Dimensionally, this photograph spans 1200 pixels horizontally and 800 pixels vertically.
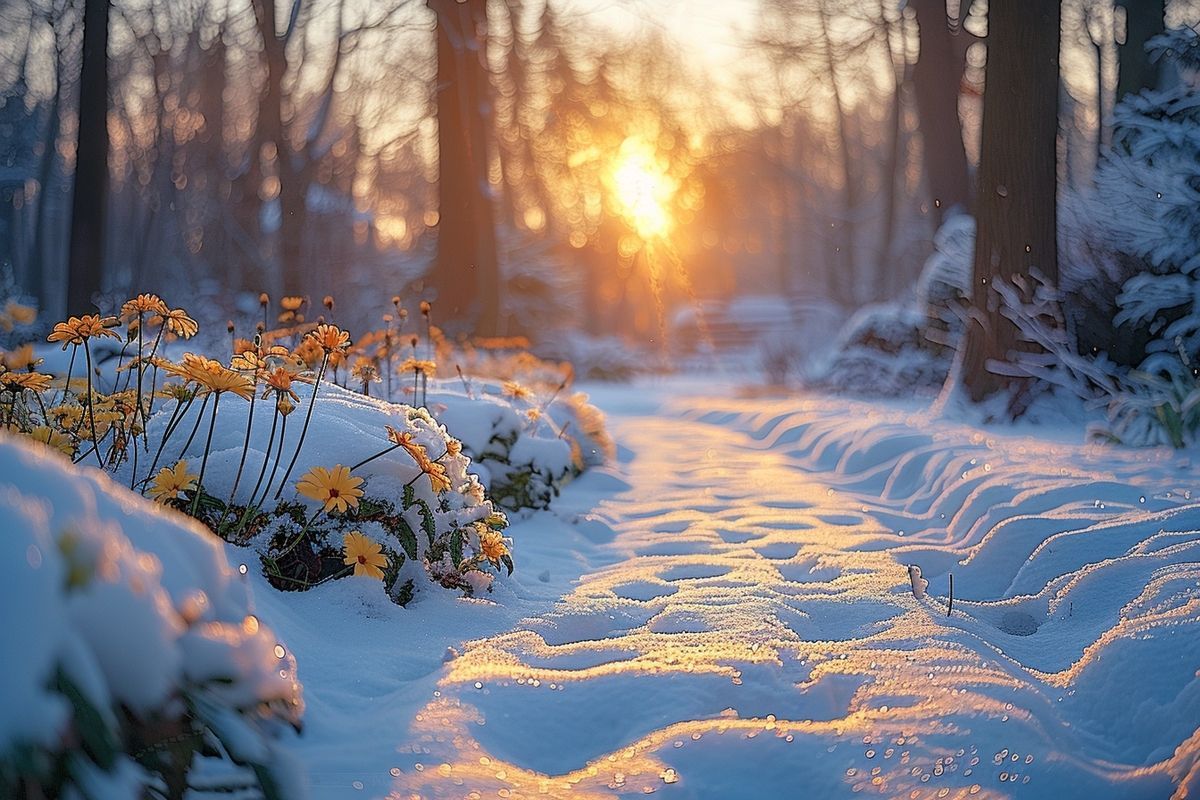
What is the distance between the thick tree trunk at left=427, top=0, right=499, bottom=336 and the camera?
1275 centimetres

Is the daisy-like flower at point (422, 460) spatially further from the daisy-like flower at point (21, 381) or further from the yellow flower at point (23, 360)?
the yellow flower at point (23, 360)

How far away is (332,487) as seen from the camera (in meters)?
2.63

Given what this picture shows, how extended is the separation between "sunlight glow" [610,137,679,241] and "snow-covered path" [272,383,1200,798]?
608 inches

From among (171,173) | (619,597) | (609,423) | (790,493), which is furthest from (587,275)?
(619,597)

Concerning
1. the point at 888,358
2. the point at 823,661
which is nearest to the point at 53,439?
the point at 823,661

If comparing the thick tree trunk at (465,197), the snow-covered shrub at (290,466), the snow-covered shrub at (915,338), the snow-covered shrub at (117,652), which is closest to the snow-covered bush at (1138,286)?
the snow-covered shrub at (915,338)

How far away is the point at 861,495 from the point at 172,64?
18.9 m

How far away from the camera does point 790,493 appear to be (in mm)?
5477

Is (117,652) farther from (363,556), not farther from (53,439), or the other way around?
(53,439)

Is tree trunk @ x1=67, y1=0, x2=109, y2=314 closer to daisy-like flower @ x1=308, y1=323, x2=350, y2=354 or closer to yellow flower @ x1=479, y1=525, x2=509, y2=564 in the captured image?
daisy-like flower @ x1=308, y1=323, x2=350, y2=354

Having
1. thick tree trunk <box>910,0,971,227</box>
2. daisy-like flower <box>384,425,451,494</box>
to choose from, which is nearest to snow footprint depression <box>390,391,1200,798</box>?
daisy-like flower <box>384,425,451,494</box>

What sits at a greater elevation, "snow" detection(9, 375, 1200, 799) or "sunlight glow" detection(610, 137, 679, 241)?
"sunlight glow" detection(610, 137, 679, 241)

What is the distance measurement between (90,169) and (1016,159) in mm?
8979

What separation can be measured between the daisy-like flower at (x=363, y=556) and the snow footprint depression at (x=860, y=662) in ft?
1.13
